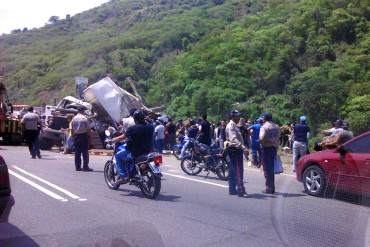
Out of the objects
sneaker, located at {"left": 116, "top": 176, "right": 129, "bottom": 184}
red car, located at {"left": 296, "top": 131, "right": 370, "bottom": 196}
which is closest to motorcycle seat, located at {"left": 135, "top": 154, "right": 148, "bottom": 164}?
sneaker, located at {"left": 116, "top": 176, "right": 129, "bottom": 184}

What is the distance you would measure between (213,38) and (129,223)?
34.9 m

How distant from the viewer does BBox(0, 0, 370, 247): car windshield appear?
7.20 m

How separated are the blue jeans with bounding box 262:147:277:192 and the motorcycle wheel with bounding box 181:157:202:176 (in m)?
3.28

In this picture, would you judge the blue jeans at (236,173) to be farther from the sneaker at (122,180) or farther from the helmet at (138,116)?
the sneaker at (122,180)

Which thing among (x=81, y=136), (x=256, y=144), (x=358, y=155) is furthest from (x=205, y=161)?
(x=358, y=155)

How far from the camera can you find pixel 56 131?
23359mm

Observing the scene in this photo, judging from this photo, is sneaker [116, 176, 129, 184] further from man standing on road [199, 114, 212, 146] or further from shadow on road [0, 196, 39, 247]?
man standing on road [199, 114, 212, 146]

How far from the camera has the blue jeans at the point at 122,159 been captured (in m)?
10.6

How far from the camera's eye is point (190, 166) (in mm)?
14328

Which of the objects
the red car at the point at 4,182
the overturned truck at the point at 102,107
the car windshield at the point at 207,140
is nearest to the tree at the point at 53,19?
the car windshield at the point at 207,140

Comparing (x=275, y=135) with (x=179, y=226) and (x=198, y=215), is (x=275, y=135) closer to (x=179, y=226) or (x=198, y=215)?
(x=198, y=215)


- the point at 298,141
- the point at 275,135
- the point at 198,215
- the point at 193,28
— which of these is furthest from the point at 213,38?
the point at 198,215

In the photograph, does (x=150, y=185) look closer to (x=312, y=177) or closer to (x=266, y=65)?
(x=312, y=177)

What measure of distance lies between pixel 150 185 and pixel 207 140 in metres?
4.65
